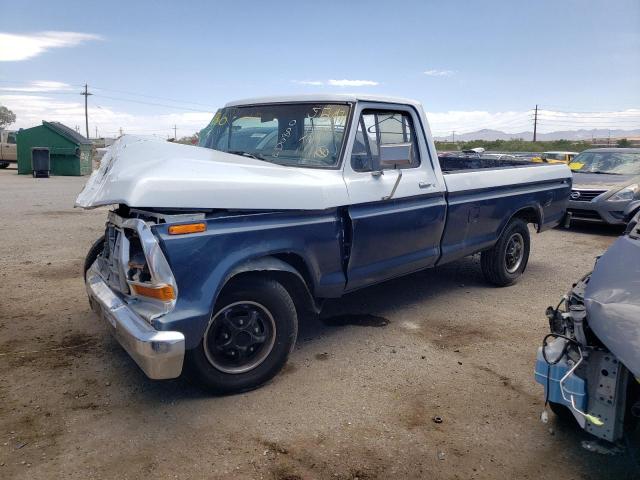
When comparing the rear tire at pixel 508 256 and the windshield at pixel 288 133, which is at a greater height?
the windshield at pixel 288 133

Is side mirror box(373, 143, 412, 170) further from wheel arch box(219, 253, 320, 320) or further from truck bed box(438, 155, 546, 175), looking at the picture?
truck bed box(438, 155, 546, 175)

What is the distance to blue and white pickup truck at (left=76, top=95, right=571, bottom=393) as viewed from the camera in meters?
3.25

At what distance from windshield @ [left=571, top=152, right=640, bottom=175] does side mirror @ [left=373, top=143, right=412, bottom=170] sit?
27.6ft

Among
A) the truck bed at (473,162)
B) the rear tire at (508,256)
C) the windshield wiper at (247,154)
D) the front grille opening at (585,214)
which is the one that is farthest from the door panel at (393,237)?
the front grille opening at (585,214)

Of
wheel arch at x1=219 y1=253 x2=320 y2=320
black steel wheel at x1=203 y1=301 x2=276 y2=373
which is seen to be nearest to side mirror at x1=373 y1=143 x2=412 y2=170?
wheel arch at x1=219 y1=253 x2=320 y2=320

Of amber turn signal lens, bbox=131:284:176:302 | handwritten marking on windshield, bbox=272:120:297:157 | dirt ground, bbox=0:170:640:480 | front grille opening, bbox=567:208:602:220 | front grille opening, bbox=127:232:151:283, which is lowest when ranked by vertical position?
dirt ground, bbox=0:170:640:480

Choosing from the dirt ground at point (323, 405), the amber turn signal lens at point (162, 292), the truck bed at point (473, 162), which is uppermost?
the truck bed at point (473, 162)

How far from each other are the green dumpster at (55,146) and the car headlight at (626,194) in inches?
764

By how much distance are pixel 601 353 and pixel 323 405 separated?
173 centimetres

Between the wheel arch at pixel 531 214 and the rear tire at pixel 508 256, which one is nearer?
the rear tire at pixel 508 256

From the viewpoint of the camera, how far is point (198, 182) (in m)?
3.39

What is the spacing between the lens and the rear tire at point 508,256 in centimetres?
617

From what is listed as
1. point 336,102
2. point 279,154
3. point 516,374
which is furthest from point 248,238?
point 516,374

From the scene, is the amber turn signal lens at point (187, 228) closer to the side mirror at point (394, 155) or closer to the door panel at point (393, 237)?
the door panel at point (393, 237)
